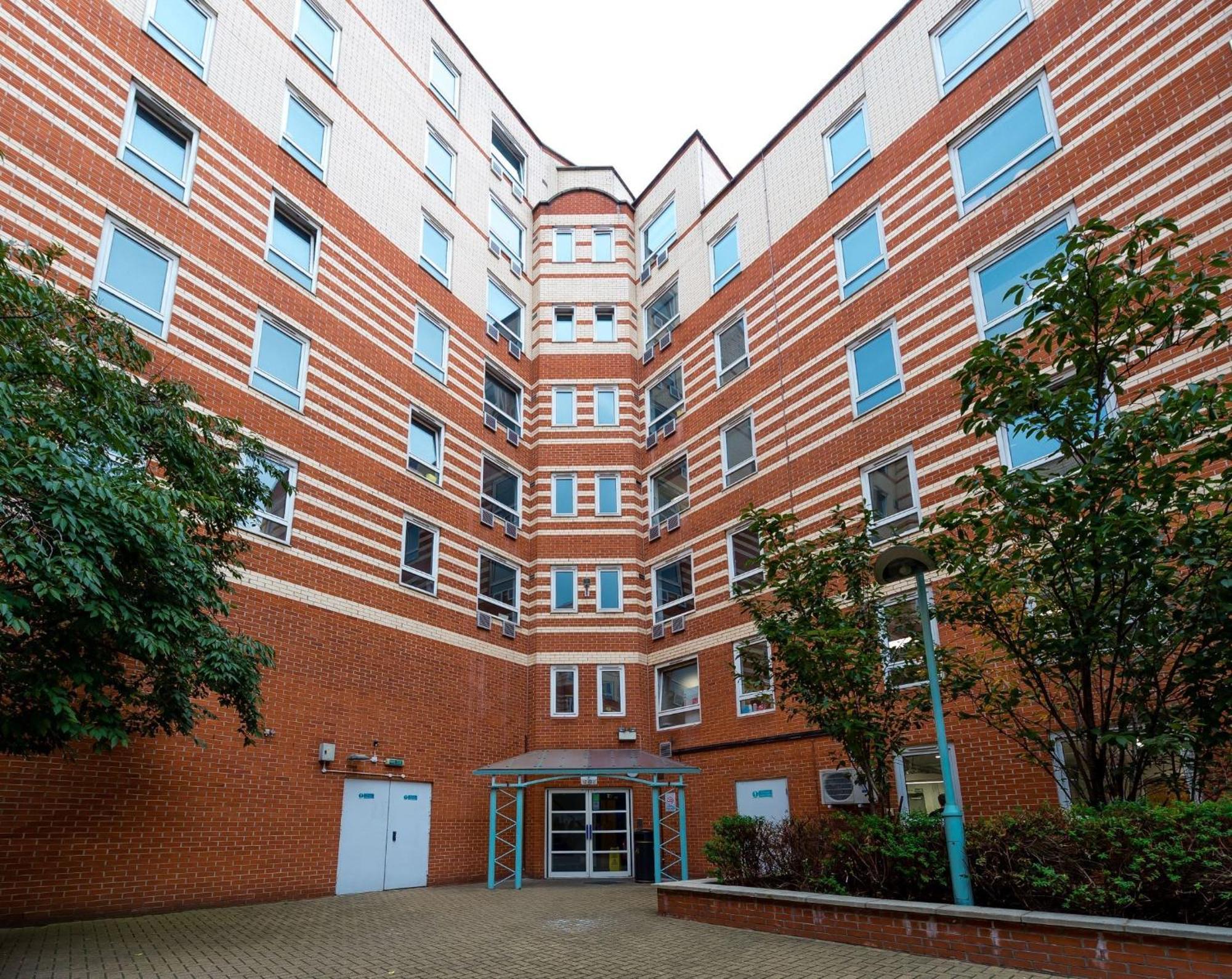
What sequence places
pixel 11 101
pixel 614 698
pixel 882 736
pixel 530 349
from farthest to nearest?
pixel 530 349 → pixel 614 698 → pixel 11 101 → pixel 882 736

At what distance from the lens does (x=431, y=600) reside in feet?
58.2

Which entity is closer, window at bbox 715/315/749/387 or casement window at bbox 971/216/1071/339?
casement window at bbox 971/216/1071/339

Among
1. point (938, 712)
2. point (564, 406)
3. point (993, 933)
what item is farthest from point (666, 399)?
point (993, 933)

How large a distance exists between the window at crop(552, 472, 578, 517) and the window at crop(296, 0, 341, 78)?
37.5ft

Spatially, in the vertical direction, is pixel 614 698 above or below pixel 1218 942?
above

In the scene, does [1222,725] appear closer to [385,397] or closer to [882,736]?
[882,736]

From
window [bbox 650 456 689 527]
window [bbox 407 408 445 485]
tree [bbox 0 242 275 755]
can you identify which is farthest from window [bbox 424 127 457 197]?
tree [bbox 0 242 275 755]

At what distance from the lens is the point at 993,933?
7398 mm

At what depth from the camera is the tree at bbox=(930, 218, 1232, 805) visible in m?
7.33

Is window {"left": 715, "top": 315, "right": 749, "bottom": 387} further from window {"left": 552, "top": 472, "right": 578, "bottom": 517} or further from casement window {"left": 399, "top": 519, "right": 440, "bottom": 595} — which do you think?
casement window {"left": 399, "top": 519, "right": 440, "bottom": 595}

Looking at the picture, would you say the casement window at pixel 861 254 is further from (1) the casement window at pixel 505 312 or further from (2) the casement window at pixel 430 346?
(2) the casement window at pixel 430 346

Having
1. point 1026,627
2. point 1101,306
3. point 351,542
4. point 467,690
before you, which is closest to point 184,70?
point 351,542

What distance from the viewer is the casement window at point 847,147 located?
18.4 m

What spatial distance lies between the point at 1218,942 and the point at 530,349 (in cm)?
2090
